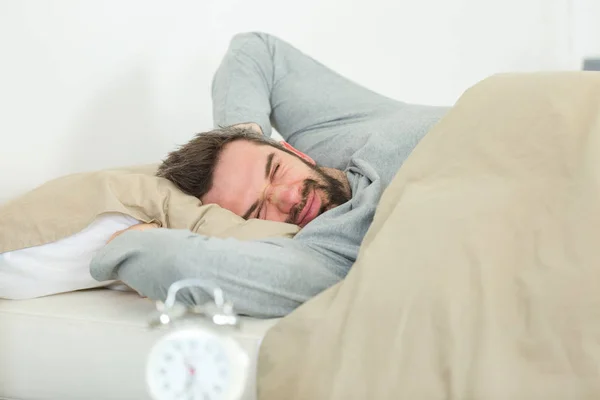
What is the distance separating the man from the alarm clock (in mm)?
46

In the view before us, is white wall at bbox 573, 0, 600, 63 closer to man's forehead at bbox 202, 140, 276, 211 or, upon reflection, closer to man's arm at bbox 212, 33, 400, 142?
man's arm at bbox 212, 33, 400, 142

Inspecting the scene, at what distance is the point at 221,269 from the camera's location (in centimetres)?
97

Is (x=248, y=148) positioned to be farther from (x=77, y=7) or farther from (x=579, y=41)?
(x=579, y=41)

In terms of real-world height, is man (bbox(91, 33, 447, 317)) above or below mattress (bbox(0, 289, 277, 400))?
above

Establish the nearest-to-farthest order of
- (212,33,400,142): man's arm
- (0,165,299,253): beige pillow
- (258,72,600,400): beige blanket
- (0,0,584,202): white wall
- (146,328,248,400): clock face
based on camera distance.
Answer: (258,72,600,400): beige blanket, (146,328,248,400): clock face, (0,165,299,253): beige pillow, (212,33,400,142): man's arm, (0,0,584,202): white wall

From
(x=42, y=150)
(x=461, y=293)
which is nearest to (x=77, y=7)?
(x=42, y=150)

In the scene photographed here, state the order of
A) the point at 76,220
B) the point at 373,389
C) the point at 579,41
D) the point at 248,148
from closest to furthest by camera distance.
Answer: the point at 373,389
the point at 76,220
the point at 248,148
the point at 579,41

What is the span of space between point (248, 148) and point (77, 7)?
3.22 ft

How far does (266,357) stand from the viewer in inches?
33.7

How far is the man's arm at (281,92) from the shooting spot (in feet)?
5.79

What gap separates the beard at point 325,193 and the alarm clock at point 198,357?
39cm

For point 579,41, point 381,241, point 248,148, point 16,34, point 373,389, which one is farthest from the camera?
point 579,41

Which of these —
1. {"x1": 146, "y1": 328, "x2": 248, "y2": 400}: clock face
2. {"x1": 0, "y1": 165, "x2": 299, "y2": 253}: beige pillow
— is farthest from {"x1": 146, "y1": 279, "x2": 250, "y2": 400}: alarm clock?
{"x1": 0, "y1": 165, "x2": 299, "y2": 253}: beige pillow

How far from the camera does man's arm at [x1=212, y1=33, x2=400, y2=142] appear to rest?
1.76 m
